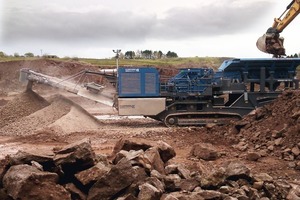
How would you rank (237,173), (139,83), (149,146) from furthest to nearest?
(139,83)
(149,146)
(237,173)

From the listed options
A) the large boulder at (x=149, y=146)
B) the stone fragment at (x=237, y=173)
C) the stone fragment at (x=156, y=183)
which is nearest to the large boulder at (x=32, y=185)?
the stone fragment at (x=156, y=183)

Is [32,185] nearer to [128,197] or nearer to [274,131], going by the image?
[128,197]

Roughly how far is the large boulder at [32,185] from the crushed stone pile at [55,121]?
7783 mm

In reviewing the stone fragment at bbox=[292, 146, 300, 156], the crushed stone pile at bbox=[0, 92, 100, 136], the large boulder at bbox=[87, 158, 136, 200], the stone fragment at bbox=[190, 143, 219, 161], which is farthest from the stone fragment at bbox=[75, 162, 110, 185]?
the crushed stone pile at bbox=[0, 92, 100, 136]

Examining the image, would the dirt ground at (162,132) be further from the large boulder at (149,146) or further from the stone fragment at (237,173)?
the stone fragment at (237,173)

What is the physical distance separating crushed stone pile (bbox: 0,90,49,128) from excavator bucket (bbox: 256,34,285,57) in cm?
831

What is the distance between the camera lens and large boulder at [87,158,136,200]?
6309 mm

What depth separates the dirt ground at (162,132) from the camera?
10.3 metres

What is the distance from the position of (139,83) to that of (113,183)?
9263mm

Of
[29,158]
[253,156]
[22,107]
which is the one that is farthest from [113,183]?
[22,107]

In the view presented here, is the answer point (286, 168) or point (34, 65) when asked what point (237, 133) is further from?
point (34, 65)

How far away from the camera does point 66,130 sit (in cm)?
1433

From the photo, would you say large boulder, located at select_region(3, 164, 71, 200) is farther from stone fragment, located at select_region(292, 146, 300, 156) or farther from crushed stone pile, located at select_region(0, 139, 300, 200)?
stone fragment, located at select_region(292, 146, 300, 156)

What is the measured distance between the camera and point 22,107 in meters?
16.1
